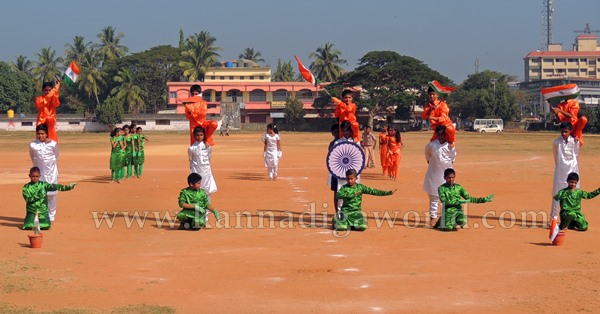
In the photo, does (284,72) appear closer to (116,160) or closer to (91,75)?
(91,75)

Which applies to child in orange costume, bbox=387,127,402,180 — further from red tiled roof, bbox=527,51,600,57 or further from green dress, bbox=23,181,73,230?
red tiled roof, bbox=527,51,600,57

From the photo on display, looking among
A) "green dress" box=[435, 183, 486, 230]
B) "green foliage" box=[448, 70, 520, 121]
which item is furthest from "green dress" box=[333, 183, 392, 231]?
"green foliage" box=[448, 70, 520, 121]

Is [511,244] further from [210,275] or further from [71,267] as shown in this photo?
[71,267]

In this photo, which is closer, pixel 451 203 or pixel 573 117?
pixel 451 203

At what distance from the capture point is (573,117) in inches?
514

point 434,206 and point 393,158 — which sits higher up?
point 393,158

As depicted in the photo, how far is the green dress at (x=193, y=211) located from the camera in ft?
40.1

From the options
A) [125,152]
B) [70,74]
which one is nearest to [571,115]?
[70,74]

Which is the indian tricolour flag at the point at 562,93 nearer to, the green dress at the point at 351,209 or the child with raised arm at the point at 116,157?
the green dress at the point at 351,209

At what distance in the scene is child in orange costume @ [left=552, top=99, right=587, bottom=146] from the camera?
42.7ft

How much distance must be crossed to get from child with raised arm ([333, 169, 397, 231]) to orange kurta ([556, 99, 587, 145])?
11.3 feet

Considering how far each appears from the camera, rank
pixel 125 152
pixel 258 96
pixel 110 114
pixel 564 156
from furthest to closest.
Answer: pixel 258 96 < pixel 110 114 < pixel 125 152 < pixel 564 156

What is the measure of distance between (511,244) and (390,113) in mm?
82433

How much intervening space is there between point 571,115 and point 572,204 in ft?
5.44
